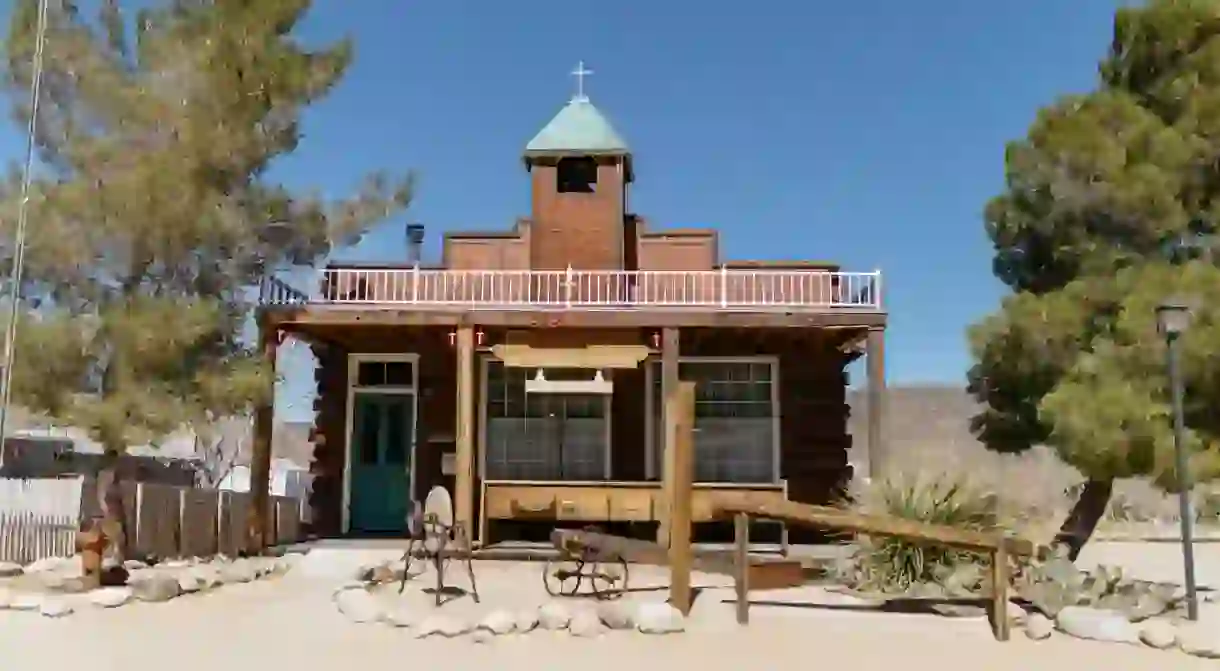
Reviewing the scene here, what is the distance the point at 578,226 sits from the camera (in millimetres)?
17812

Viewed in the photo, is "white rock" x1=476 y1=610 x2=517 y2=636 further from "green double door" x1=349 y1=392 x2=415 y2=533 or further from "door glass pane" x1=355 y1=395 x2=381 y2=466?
"door glass pane" x1=355 y1=395 x2=381 y2=466

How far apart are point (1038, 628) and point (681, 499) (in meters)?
2.87

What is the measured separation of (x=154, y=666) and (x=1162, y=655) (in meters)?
6.80

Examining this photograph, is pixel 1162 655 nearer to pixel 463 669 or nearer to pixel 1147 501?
pixel 463 669

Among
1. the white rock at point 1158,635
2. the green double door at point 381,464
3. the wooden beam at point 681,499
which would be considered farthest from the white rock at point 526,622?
the green double door at point 381,464

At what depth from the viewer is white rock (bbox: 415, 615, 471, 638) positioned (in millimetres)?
8289

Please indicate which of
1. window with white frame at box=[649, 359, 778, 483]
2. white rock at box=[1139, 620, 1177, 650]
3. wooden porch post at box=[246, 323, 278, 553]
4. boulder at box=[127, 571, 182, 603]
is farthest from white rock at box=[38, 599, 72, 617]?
window with white frame at box=[649, 359, 778, 483]

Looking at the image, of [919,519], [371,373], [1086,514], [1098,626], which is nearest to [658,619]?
[1098,626]

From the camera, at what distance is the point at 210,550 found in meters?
14.0

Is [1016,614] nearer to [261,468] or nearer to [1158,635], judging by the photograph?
[1158,635]

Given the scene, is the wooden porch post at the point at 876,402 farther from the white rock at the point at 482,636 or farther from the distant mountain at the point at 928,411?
the distant mountain at the point at 928,411

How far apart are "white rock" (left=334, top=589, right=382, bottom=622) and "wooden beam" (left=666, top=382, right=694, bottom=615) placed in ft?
7.81

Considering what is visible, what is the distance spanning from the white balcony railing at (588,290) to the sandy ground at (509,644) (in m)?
5.43

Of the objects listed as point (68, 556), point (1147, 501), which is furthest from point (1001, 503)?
point (1147, 501)
